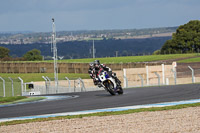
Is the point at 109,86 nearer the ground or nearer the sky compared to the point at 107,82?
nearer the ground

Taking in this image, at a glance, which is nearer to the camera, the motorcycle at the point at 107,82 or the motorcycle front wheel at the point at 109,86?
the motorcycle at the point at 107,82

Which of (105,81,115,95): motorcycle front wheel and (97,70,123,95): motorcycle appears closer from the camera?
(97,70,123,95): motorcycle

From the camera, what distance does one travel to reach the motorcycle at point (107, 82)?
24370 mm

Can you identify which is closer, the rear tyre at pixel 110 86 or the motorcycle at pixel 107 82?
the motorcycle at pixel 107 82

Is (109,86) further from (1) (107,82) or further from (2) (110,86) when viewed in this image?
(1) (107,82)

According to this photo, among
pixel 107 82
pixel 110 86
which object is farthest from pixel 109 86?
pixel 107 82

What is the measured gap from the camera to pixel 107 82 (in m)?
24.8

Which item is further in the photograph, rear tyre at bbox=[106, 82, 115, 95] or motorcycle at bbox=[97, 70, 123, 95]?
rear tyre at bbox=[106, 82, 115, 95]

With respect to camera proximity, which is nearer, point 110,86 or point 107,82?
point 107,82

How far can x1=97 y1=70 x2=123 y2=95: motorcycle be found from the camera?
24.4 m

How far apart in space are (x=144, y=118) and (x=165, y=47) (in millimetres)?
103838

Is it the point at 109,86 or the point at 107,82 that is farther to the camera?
the point at 109,86

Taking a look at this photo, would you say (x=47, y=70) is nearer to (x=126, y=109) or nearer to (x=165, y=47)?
(x=165, y=47)

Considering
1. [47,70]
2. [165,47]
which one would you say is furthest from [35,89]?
[165,47]
